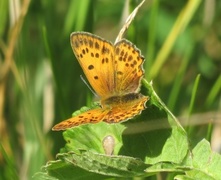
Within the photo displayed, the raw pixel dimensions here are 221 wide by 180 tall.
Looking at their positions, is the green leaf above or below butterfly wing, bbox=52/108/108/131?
below

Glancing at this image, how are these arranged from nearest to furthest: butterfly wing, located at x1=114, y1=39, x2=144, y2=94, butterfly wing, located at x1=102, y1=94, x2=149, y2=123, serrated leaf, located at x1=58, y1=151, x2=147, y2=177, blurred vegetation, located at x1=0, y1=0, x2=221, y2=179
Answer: serrated leaf, located at x1=58, y1=151, x2=147, y2=177 < butterfly wing, located at x1=102, y1=94, x2=149, y2=123 < butterfly wing, located at x1=114, y1=39, x2=144, y2=94 < blurred vegetation, located at x1=0, y1=0, x2=221, y2=179

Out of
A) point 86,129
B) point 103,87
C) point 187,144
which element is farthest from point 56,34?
point 187,144

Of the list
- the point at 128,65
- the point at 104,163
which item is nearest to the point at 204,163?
the point at 104,163

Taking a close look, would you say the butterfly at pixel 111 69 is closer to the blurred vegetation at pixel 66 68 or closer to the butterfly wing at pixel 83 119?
the butterfly wing at pixel 83 119

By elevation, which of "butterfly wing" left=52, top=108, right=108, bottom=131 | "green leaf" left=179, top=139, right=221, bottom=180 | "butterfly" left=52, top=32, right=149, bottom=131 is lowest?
"green leaf" left=179, top=139, right=221, bottom=180

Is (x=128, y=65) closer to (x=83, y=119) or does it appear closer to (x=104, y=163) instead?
(x=83, y=119)

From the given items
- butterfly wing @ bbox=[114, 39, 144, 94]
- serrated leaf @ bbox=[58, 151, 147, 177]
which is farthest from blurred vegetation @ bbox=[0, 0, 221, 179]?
serrated leaf @ bbox=[58, 151, 147, 177]

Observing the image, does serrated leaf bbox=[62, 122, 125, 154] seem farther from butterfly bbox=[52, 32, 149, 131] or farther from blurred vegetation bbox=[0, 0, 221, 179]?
blurred vegetation bbox=[0, 0, 221, 179]
